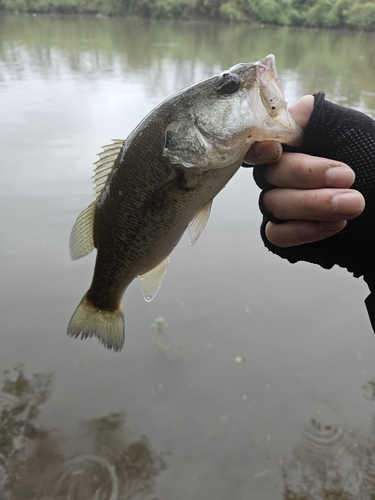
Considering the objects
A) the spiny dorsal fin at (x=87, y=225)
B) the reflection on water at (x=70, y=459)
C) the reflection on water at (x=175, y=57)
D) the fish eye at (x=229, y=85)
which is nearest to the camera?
the fish eye at (x=229, y=85)

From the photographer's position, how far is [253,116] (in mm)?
1416

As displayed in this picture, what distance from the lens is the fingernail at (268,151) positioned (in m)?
1.49

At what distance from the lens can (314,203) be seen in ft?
4.74

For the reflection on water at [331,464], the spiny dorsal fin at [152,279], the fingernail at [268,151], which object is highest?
the fingernail at [268,151]

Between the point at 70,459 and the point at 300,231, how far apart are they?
7.33ft

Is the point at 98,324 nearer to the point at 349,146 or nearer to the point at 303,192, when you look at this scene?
the point at 303,192

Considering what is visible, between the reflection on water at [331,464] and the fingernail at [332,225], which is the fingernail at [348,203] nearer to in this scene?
the fingernail at [332,225]

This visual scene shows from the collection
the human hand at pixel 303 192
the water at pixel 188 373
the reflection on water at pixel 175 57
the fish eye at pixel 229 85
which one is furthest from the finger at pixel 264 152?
the reflection on water at pixel 175 57

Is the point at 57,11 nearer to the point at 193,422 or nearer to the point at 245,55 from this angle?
the point at 245,55

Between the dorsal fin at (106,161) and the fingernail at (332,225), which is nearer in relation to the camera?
the fingernail at (332,225)

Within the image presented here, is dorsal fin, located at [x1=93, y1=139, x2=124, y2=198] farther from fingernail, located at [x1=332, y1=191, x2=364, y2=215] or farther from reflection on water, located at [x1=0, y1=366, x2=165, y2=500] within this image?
reflection on water, located at [x1=0, y1=366, x2=165, y2=500]

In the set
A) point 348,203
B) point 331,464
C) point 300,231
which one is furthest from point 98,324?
point 331,464

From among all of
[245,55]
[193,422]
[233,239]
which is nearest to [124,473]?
[193,422]

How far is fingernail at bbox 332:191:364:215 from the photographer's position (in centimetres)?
136
